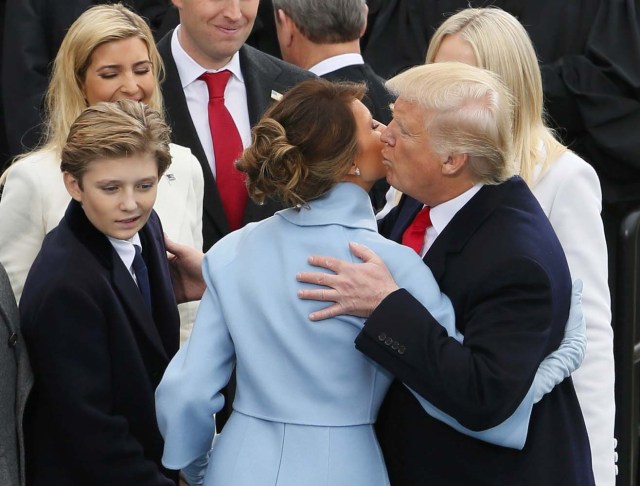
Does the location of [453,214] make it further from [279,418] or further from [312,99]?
[279,418]

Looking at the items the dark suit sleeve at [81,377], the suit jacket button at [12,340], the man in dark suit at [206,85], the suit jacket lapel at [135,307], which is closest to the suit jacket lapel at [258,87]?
the man in dark suit at [206,85]

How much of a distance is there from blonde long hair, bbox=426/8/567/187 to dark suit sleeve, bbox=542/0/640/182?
1619mm

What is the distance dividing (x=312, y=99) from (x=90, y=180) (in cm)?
60

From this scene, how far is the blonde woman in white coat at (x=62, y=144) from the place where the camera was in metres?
3.37

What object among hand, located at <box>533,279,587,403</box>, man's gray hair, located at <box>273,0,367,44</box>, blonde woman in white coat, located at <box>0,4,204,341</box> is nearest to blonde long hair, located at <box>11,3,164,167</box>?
blonde woman in white coat, located at <box>0,4,204,341</box>

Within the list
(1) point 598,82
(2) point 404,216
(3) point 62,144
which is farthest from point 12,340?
(1) point 598,82

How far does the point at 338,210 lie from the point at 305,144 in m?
0.16

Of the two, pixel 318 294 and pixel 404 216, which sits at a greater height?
pixel 318 294

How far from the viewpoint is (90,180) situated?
2885 mm

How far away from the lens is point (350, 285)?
8.56 ft

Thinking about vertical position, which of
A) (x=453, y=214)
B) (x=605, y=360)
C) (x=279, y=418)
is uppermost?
(x=453, y=214)

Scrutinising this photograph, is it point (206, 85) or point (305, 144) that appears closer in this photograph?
point (305, 144)

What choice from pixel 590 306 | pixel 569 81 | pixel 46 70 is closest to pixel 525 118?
pixel 590 306

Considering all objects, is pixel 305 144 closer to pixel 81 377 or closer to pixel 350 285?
pixel 350 285
